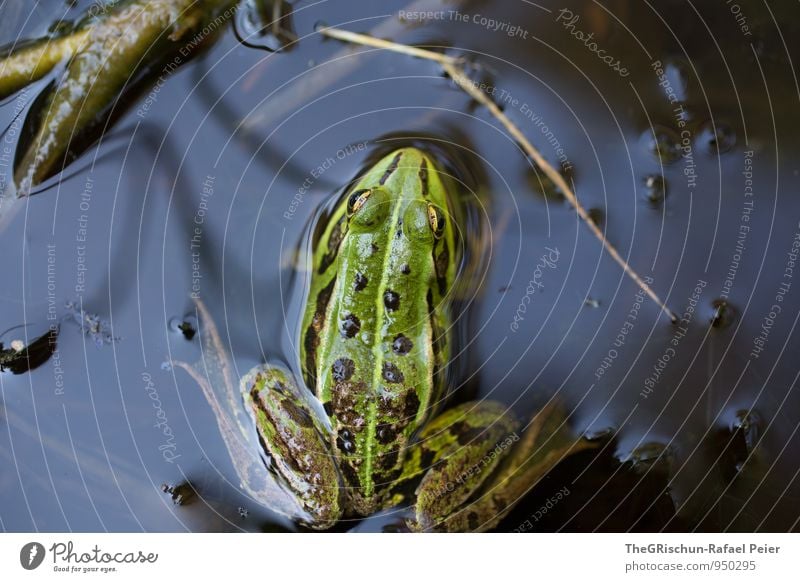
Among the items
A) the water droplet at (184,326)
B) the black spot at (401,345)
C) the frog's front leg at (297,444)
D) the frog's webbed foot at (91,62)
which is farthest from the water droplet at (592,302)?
the frog's webbed foot at (91,62)

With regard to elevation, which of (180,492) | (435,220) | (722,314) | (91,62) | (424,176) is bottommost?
(180,492)

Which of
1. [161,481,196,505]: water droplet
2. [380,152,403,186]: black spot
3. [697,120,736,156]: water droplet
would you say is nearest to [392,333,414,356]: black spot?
[380,152,403,186]: black spot

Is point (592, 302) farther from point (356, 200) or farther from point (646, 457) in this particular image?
point (356, 200)

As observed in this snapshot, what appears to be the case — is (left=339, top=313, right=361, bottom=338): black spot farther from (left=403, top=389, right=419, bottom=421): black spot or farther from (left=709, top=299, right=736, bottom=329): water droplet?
(left=709, top=299, right=736, bottom=329): water droplet

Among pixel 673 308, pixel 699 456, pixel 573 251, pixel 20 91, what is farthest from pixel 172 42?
pixel 699 456

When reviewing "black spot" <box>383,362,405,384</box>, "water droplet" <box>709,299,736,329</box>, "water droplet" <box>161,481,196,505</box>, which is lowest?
"water droplet" <box>161,481,196,505</box>

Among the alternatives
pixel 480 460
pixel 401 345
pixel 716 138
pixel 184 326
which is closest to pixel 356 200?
pixel 401 345
